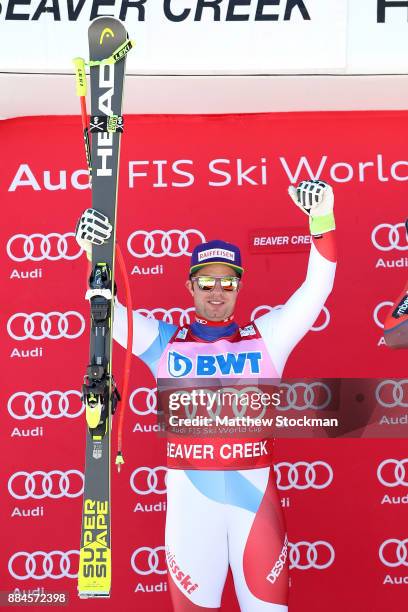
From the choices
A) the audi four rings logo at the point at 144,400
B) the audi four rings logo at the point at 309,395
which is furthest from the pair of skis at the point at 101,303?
the audi four rings logo at the point at 309,395

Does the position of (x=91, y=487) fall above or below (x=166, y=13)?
below

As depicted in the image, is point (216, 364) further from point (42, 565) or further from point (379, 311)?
point (42, 565)

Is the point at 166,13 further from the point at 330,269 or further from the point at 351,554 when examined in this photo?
the point at 351,554

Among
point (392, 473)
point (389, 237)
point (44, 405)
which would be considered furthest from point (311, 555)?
point (389, 237)

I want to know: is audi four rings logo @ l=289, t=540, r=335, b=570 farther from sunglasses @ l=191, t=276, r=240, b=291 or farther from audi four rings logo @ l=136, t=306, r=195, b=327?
sunglasses @ l=191, t=276, r=240, b=291

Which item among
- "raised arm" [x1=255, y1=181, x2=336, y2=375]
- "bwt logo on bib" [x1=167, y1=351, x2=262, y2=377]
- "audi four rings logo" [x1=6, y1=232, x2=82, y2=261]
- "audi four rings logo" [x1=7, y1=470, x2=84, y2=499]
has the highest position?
"audi four rings logo" [x1=6, y1=232, x2=82, y2=261]

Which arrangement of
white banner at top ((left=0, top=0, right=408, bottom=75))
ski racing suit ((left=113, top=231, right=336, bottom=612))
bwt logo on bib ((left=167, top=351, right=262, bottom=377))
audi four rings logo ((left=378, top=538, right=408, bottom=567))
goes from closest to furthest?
1. ski racing suit ((left=113, top=231, right=336, bottom=612))
2. bwt logo on bib ((left=167, top=351, right=262, bottom=377))
3. white banner at top ((left=0, top=0, right=408, bottom=75))
4. audi four rings logo ((left=378, top=538, right=408, bottom=567))

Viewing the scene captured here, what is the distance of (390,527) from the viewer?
4.50 m

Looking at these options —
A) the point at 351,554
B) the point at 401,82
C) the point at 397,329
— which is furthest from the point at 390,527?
the point at 401,82

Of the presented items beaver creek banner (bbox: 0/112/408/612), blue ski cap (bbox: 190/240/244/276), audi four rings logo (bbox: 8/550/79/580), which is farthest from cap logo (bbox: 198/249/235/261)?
audi four rings logo (bbox: 8/550/79/580)

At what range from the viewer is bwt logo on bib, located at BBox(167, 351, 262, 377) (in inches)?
150

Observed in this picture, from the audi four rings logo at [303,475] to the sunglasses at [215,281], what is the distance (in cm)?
112

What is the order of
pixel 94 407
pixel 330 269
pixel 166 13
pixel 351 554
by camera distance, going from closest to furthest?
pixel 94 407, pixel 330 269, pixel 166 13, pixel 351 554

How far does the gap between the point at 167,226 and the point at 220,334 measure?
1011 millimetres
